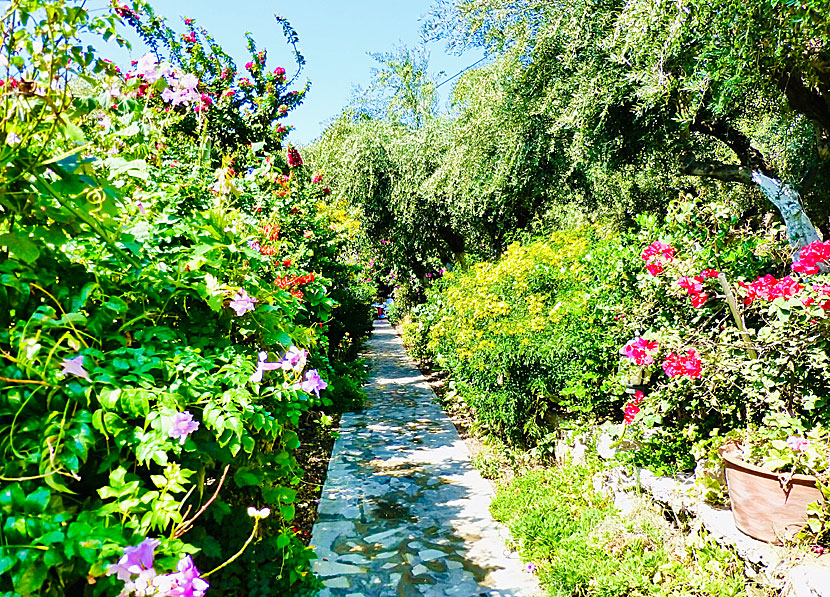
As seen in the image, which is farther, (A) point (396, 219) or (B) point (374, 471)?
(A) point (396, 219)

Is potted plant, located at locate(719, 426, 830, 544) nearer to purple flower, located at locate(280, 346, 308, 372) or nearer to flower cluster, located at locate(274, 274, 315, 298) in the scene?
purple flower, located at locate(280, 346, 308, 372)

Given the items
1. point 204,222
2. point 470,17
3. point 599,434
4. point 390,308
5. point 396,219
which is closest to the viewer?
point 204,222

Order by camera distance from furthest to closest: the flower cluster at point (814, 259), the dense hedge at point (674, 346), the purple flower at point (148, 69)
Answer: the dense hedge at point (674, 346)
the flower cluster at point (814, 259)
the purple flower at point (148, 69)

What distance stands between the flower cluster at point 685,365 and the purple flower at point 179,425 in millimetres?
3291

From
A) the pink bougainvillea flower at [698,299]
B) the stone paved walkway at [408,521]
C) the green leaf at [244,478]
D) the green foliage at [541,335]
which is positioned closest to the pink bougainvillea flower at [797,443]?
the pink bougainvillea flower at [698,299]

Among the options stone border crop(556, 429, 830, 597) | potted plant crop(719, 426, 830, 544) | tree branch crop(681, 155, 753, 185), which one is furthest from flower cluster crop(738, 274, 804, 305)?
tree branch crop(681, 155, 753, 185)

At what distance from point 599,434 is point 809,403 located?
1725 mm

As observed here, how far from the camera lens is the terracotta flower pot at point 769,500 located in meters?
2.81

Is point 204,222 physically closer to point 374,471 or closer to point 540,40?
point 374,471

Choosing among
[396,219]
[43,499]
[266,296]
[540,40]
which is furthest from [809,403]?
[396,219]

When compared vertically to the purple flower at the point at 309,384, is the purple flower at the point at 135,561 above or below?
below

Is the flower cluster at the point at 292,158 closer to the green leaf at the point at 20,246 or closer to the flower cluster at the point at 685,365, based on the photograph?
the flower cluster at the point at 685,365

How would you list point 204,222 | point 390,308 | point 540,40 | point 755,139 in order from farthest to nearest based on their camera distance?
point 390,308, point 755,139, point 540,40, point 204,222

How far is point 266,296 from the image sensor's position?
2264 millimetres
